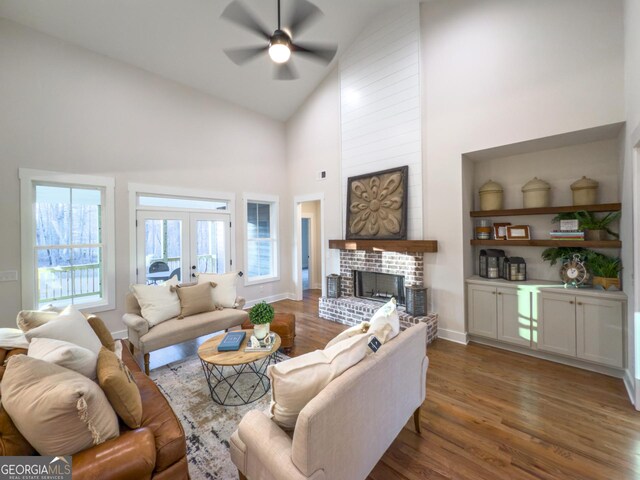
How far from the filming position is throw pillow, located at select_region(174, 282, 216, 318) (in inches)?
134

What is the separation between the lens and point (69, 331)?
72.0 inches

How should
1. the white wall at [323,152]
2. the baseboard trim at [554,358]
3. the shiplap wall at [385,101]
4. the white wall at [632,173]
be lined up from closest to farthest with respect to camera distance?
the white wall at [632,173]
the baseboard trim at [554,358]
the shiplap wall at [385,101]
the white wall at [323,152]

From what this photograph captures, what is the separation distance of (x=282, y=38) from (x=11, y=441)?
10.9 ft

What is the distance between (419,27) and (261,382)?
5.18 m

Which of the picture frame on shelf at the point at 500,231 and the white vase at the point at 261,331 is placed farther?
the picture frame on shelf at the point at 500,231

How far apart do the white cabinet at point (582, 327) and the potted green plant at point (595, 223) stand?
2.51 ft

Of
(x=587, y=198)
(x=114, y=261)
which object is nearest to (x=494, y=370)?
(x=587, y=198)

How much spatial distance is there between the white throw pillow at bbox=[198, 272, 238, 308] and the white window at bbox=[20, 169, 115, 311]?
4.96 ft

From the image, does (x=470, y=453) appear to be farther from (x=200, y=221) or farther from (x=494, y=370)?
(x=200, y=221)

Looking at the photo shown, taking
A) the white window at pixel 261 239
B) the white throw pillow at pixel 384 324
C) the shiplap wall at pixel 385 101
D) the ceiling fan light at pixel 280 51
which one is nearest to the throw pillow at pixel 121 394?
the white throw pillow at pixel 384 324

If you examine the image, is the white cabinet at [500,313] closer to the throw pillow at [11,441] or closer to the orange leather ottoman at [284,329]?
the orange leather ottoman at [284,329]

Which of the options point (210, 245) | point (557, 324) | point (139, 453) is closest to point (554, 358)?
point (557, 324)

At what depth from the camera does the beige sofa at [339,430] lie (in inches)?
43.0

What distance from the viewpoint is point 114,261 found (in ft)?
13.1
